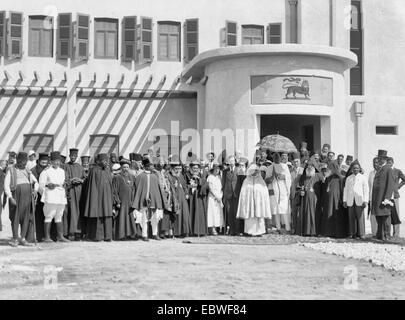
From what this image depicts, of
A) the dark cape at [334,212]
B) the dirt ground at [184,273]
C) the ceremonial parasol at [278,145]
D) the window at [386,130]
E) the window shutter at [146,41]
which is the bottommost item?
the dirt ground at [184,273]

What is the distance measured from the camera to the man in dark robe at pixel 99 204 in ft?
39.4

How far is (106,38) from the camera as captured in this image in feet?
72.7

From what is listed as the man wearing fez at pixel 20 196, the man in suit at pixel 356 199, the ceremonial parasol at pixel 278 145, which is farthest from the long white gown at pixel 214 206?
the man wearing fez at pixel 20 196

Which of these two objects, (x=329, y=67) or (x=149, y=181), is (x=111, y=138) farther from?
(x=149, y=181)

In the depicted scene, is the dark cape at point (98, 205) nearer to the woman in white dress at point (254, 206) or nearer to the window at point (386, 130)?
the woman in white dress at point (254, 206)

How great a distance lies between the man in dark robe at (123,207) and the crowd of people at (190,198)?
0.06 ft

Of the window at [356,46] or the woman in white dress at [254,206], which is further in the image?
the window at [356,46]

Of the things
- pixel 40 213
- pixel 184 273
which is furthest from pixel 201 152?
pixel 184 273

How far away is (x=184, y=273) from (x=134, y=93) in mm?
14329

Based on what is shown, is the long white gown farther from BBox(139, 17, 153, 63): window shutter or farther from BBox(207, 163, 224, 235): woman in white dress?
BBox(139, 17, 153, 63): window shutter

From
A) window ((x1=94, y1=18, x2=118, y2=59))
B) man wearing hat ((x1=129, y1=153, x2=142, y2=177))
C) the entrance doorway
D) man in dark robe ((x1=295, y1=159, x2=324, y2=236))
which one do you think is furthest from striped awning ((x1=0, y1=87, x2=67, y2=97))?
man in dark robe ((x1=295, y1=159, x2=324, y2=236))

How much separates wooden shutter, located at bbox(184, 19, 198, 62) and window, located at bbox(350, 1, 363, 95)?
5960mm

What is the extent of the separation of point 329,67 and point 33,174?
35.5 ft

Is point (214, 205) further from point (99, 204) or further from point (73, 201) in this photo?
point (73, 201)
